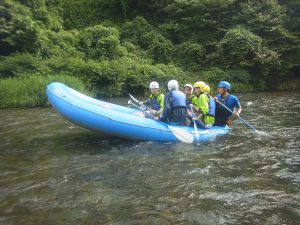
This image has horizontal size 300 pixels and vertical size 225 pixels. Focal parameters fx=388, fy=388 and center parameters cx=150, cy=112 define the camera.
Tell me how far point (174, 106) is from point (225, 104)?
1.31 m

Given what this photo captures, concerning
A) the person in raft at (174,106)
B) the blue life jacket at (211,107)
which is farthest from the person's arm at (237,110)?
the person in raft at (174,106)

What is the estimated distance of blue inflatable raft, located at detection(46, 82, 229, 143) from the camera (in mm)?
6543

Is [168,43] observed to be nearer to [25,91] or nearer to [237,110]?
[25,91]

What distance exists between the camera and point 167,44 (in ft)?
62.1

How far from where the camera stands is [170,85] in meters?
7.14

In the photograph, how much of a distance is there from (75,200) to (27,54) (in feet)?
34.5

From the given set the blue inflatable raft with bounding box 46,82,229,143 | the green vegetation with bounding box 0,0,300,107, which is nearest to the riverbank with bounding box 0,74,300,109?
the green vegetation with bounding box 0,0,300,107

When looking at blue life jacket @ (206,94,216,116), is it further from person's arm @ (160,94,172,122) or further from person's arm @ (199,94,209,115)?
person's arm @ (160,94,172,122)

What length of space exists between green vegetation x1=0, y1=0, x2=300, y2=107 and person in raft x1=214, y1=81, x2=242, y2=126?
6.90m

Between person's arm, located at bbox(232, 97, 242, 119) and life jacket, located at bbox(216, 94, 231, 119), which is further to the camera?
life jacket, located at bbox(216, 94, 231, 119)

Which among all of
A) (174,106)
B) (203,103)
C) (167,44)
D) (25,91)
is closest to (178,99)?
(174,106)

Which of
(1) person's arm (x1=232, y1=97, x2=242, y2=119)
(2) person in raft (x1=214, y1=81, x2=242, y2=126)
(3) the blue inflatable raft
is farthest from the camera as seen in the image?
(2) person in raft (x1=214, y1=81, x2=242, y2=126)

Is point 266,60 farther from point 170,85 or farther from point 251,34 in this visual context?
point 170,85

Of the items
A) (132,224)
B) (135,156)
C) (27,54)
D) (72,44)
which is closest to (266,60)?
(72,44)
